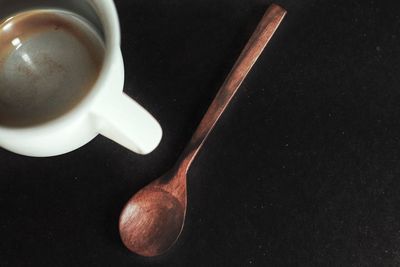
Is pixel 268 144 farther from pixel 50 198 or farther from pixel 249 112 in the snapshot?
pixel 50 198

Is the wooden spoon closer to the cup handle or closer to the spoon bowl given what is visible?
the spoon bowl

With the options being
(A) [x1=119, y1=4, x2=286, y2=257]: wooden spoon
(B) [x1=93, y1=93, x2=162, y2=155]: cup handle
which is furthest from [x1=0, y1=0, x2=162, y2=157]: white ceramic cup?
(A) [x1=119, y1=4, x2=286, y2=257]: wooden spoon

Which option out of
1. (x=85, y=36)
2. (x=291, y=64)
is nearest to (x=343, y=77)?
(x=291, y=64)

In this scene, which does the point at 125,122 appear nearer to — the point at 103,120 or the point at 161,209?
the point at 103,120

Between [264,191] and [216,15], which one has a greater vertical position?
[216,15]

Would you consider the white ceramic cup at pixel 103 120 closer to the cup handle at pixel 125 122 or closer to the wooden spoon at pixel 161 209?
the cup handle at pixel 125 122

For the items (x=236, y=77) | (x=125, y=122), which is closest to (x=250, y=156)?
(x=236, y=77)

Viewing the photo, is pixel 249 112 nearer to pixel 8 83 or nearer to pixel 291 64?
pixel 291 64
